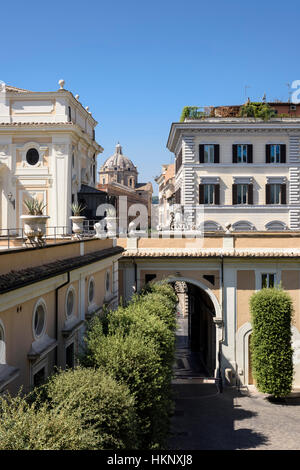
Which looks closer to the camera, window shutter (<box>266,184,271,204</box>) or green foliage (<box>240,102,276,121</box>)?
window shutter (<box>266,184,271,204</box>)

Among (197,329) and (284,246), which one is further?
(197,329)

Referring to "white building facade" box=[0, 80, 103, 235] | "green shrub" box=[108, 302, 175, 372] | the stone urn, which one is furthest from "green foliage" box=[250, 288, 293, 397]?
"white building facade" box=[0, 80, 103, 235]

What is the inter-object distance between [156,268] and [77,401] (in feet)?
65.1

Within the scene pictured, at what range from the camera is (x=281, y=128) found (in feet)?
131

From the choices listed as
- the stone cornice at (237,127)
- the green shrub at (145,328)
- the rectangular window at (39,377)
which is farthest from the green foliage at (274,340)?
the stone cornice at (237,127)

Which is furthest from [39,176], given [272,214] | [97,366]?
[97,366]

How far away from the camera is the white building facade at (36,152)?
33.8 m

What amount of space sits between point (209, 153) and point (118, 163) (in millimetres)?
108107

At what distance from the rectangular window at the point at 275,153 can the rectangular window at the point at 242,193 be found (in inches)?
120

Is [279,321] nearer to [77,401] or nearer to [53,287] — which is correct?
[53,287]

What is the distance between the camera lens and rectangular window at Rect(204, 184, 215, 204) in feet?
132

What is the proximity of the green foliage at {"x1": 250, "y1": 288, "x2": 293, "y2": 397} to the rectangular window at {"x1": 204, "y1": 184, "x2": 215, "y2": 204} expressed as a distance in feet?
57.0

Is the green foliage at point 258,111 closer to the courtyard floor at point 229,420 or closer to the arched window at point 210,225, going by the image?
the arched window at point 210,225

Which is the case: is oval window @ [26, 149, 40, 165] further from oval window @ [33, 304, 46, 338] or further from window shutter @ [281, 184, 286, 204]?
oval window @ [33, 304, 46, 338]
